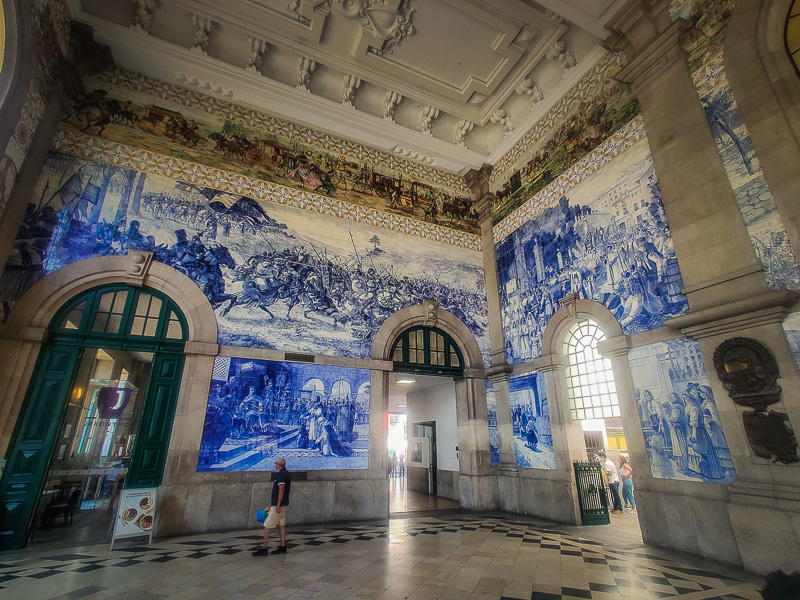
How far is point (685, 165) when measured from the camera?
6156mm

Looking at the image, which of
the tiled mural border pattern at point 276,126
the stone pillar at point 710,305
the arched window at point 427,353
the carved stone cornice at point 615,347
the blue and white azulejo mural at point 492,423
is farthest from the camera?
the arched window at point 427,353

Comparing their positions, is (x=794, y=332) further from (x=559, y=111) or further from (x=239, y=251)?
(x=239, y=251)

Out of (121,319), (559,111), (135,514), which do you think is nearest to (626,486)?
(559,111)

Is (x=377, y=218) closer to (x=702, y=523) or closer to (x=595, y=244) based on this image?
(x=595, y=244)

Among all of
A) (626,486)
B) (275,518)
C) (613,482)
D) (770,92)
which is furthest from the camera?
(626,486)

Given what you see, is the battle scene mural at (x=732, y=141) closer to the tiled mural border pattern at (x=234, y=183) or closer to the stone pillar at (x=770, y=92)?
the stone pillar at (x=770, y=92)

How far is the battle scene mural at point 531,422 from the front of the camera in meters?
8.09

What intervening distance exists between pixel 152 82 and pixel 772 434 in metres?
13.0

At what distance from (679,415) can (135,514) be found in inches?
336

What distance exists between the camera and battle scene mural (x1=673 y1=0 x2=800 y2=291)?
4.99 meters

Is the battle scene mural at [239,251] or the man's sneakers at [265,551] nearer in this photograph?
the man's sneakers at [265,551]

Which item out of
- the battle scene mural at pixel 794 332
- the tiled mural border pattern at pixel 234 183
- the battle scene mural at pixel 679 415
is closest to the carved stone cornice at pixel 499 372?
the battle scene mural at pixel 679 415

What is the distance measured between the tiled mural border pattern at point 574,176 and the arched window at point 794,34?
2011 mm

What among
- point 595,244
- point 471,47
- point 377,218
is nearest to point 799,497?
point 595,244
